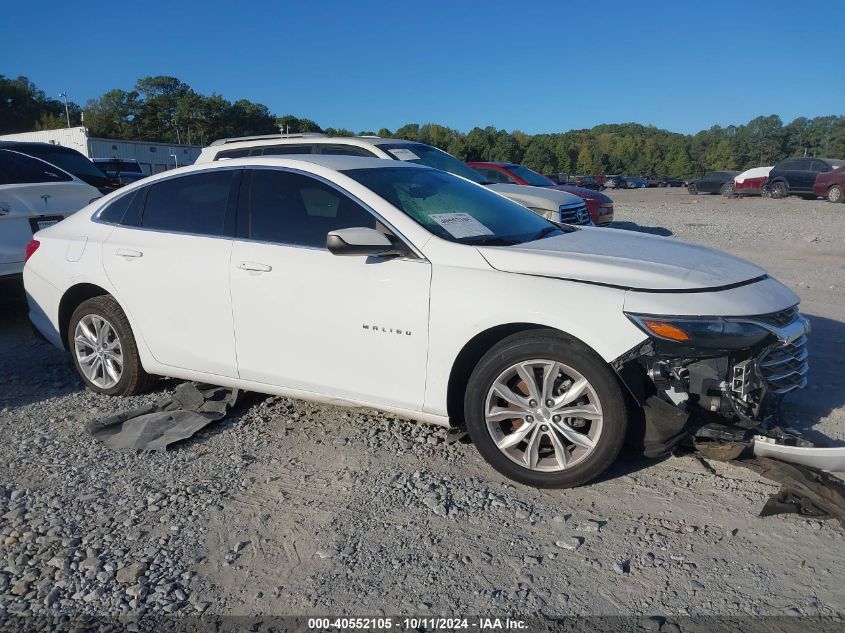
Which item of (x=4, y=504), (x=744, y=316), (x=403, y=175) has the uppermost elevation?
(x=403, y=175)

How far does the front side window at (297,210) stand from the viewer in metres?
4.22

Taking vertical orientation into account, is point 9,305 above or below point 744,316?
below

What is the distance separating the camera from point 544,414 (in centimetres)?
361

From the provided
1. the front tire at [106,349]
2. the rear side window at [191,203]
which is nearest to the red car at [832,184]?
the rear side window at [191,203]

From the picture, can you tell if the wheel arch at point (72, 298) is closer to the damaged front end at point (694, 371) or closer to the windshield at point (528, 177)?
the damaged front end at point (694, 371)

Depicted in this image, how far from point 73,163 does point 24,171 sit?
2.44 metres

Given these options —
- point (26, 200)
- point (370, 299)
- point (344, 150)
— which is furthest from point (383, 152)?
point (370, 299)

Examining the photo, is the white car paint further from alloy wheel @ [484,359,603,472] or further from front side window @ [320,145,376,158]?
front side window @ [320,145,376,158]

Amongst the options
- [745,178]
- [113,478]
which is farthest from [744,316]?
[745,178]

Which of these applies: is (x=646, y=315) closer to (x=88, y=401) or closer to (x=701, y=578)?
(x=701, y=578)

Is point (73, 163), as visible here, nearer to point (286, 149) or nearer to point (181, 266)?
point (286, 149)

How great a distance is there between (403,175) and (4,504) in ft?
9.71

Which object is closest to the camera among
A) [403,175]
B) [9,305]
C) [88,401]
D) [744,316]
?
[744,316]

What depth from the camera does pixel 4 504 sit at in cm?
363
